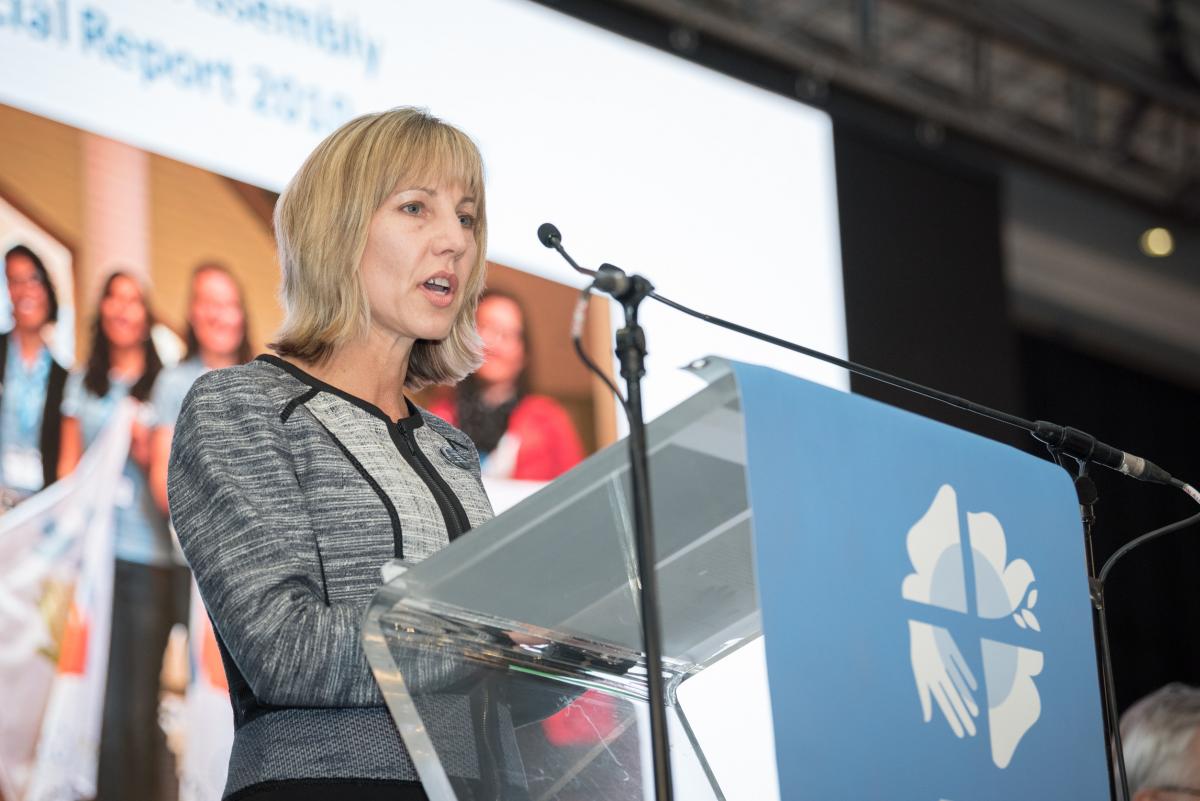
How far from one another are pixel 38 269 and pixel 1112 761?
210 centimetres

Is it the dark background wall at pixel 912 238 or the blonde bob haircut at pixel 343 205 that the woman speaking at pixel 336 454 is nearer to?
the blonde bob haircut at pixel 343 205

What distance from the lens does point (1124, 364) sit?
8836 millimetres

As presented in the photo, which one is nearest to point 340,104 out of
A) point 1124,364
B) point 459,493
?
point 459,493

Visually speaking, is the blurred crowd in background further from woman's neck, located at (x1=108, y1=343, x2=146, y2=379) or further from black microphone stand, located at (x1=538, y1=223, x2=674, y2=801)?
black microphone stand, located at (x1=538, y1=223, x2=674, y2=801)

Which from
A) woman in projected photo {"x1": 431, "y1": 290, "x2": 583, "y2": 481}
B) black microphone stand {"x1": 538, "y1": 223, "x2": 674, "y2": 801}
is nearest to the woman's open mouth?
black microphone stand {"x1": 538, "y1": 223, "x2": 674, "y2": 801}

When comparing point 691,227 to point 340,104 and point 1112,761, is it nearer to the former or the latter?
point 340,104

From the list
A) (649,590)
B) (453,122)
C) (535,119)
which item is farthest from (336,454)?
(535,119)

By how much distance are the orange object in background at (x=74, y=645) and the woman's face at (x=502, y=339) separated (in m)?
1.17

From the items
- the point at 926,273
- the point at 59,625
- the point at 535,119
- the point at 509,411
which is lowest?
the point at 59,625

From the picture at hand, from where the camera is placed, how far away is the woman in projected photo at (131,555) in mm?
2826

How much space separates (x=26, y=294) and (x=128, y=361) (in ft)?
0.75

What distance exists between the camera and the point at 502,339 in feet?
12.0

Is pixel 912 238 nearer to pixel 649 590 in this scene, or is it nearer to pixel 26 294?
pixel 26 294

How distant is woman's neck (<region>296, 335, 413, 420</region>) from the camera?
1677 millimetres
